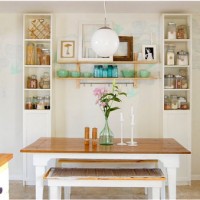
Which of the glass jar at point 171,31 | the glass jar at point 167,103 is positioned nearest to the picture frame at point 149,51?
the glass jar at point 171,31

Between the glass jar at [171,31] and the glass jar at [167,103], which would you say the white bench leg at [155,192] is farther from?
the glass jar at [171,31]

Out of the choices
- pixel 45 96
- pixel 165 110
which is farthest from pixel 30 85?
pixel 165 110

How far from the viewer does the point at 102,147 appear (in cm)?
372

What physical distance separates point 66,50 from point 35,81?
58 cm

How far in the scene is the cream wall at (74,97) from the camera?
512 cm

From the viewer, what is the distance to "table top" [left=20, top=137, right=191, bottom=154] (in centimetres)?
351

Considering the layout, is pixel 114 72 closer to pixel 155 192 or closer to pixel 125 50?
pixel 125 50

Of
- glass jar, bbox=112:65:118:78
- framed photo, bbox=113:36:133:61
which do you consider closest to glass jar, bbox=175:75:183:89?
framed photo, bbox=113:36:133:61

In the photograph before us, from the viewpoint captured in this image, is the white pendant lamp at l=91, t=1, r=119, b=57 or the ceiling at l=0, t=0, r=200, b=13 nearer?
the white pendant lamp at l=91, t=1, r=119, b=57

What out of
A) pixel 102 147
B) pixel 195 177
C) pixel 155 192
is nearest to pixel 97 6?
pixel 102 147

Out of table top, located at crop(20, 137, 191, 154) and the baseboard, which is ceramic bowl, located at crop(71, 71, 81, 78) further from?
the baseboard

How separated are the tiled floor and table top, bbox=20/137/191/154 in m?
0.74

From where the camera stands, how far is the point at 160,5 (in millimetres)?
4664

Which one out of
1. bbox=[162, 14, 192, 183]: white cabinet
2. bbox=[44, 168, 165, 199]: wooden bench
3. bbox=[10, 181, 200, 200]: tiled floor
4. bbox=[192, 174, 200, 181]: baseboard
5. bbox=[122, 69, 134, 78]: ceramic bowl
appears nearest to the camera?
bbox=[44, 168, 165, 199]: wooden bench
